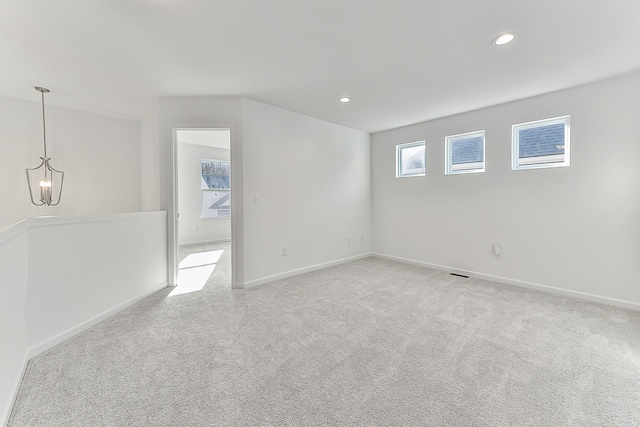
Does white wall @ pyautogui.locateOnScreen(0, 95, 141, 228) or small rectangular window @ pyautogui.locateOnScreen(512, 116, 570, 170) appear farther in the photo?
white wall @ pyautogui.locateOnScreen(0, 95, 141, 228)

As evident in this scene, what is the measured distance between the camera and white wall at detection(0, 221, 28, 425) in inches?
54.2

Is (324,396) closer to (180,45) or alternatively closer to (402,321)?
(402,321)

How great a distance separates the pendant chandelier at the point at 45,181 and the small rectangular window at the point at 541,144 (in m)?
6.52

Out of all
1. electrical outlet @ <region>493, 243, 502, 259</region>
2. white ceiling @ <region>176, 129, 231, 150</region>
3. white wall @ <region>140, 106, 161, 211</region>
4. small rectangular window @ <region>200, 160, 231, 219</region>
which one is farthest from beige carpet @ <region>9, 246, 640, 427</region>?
small rectangular window @ <region>200, 160, 231, 219</region>

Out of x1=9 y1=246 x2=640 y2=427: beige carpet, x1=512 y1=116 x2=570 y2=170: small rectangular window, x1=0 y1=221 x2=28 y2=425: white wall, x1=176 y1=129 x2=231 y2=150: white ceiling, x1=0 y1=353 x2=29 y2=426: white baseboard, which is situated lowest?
x1=9 y1=246 x2=640 y2=427: beige carpet

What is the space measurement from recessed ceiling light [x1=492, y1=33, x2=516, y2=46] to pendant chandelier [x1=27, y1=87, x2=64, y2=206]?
549cm

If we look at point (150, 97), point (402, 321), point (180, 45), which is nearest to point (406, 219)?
point (402, 321)

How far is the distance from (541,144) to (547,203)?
0.80 m

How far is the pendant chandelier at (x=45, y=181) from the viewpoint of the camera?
3.48m

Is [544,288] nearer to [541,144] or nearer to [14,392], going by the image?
[541,144]

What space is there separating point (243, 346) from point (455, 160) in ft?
13.4

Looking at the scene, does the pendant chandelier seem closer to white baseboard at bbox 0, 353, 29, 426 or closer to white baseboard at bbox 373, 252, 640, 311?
white baseboard at bbox 0, 353, 29, 426

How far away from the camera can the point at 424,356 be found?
1907mm

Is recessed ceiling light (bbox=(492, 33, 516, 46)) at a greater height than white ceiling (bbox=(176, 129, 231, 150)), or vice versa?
white ceiling (bbox=(176, 129, 231, 150))
